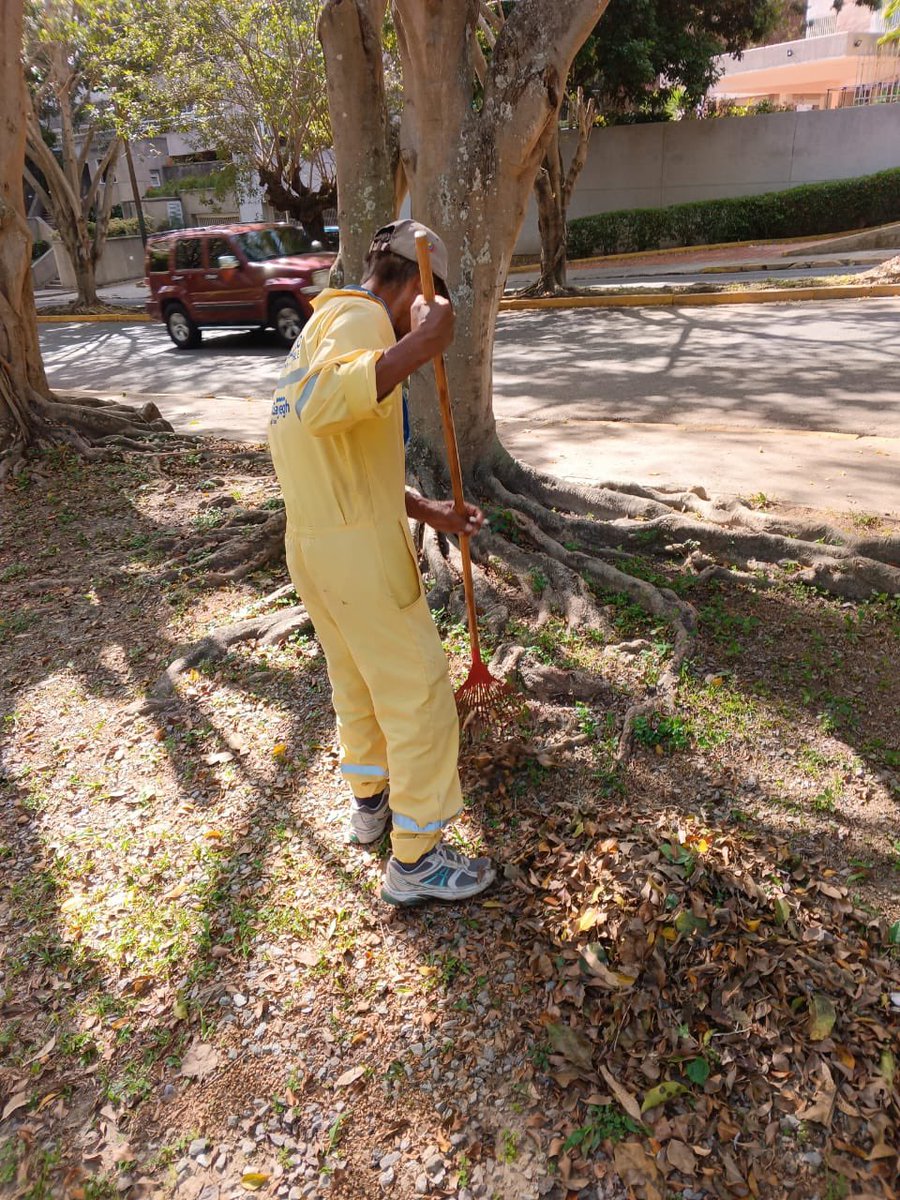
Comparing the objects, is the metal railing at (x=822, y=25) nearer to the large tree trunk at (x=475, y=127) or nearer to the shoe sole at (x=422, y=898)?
the large tree trunk at (x=475, y=127)

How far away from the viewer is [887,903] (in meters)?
2.72

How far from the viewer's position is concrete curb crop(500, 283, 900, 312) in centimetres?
1380

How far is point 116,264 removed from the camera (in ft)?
108

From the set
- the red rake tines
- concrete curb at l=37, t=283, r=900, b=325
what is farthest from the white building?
the red rake tines

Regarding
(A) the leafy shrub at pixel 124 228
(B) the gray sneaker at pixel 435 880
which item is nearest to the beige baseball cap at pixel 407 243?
(B) the gray sneaker at pixel 435 880

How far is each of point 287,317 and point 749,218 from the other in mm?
13936

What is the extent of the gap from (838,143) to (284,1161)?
1038 inches

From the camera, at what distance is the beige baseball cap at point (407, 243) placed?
2354mm

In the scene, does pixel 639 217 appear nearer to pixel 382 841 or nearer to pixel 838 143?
pixel 838 143

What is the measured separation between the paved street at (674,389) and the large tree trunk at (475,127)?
2048mm

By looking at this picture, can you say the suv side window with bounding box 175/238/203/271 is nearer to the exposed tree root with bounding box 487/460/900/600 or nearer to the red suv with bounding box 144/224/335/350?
the red suv with bounding box 144/224/335/350

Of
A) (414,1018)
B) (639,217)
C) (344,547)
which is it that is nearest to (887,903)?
(414,1018)

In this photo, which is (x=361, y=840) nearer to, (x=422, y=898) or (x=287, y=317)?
(x=422, y=898)

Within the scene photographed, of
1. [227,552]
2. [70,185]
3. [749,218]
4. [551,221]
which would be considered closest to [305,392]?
[227,552]
